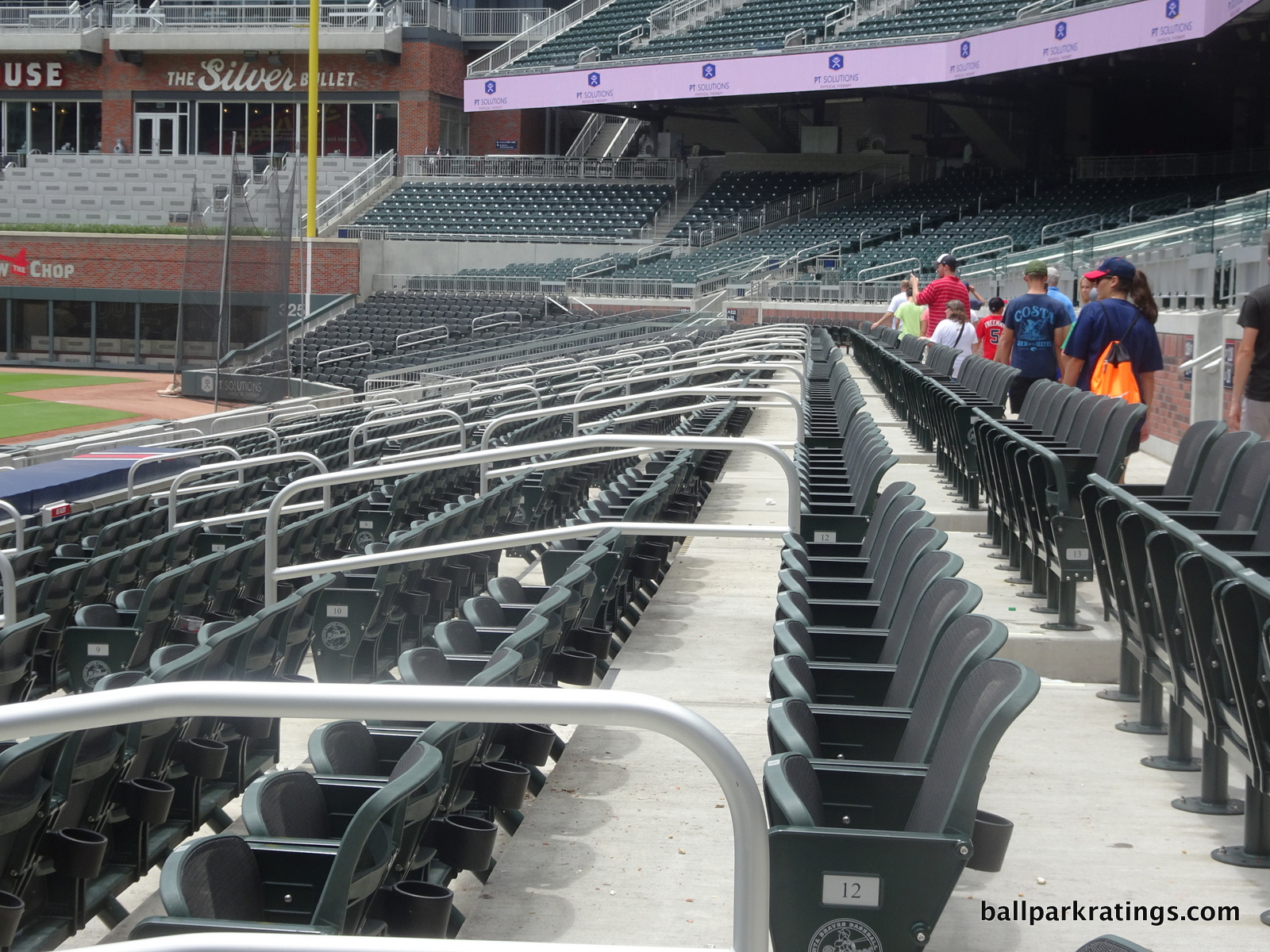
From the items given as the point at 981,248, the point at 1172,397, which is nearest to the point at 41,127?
the point at 981,248

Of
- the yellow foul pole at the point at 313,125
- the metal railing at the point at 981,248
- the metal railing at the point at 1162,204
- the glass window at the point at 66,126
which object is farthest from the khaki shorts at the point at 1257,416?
the glass window at the point at 66,126

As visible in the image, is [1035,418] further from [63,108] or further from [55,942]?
[63,108]

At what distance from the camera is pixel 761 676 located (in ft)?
18.0

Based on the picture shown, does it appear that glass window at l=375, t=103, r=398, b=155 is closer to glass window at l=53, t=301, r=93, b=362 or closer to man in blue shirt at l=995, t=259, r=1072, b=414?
glass window at l=53, t=301, r=93, b=362

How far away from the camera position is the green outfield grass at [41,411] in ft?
85.5

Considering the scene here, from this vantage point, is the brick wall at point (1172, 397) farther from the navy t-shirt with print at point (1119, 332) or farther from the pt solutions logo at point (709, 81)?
the pt solutions logo at point (709, 81)

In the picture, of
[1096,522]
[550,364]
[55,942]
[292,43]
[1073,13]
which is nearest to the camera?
[55,942]

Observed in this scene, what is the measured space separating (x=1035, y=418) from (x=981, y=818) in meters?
5.16

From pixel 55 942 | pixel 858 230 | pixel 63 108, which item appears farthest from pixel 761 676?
pixel 63 108

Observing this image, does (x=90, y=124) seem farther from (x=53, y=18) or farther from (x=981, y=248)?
(x=981, y=248)

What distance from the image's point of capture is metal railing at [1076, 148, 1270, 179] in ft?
114

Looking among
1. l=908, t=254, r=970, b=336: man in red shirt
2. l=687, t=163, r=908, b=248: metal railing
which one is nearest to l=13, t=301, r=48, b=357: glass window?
l=687, t=163, r=908, b=248: metal railing

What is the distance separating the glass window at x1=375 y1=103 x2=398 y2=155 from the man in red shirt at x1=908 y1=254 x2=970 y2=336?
105ft

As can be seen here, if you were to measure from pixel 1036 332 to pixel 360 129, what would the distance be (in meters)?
38.9
